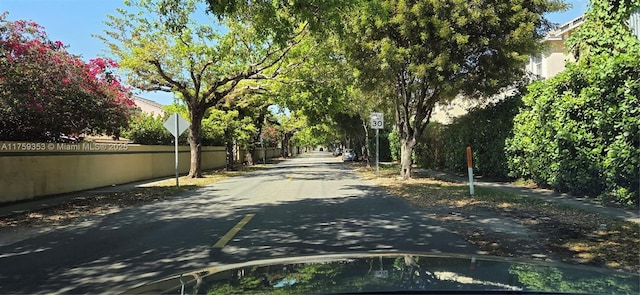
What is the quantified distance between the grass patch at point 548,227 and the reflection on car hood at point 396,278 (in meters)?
3.52

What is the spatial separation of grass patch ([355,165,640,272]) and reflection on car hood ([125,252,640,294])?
352 cm

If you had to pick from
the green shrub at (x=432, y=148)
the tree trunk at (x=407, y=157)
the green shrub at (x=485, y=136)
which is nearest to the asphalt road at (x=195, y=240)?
the green shrub at (x=485, y=136)

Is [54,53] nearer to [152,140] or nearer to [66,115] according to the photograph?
[66,115]

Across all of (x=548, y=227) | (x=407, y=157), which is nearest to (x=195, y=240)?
(x=548, y=227)

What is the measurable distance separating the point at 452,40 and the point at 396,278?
538 inches

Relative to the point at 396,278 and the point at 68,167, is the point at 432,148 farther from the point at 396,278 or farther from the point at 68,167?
the point at 396,278

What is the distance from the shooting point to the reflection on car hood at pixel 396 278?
2727 millimetres

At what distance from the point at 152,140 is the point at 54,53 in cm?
1452

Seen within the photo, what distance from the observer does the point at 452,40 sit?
15.4 meters

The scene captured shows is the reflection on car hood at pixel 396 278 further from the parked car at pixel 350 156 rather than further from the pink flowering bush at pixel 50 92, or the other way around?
the parked car at pixel 350 156

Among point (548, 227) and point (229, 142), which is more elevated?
point (229, 142)

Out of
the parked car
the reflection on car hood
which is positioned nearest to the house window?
the parked car

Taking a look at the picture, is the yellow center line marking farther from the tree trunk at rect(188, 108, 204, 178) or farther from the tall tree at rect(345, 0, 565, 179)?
the tree trunk at rect(188, 108, 204, 178)

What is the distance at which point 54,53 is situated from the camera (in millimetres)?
13359
